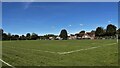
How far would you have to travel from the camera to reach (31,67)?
46.8 ft

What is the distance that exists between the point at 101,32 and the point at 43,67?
17929 centimetres

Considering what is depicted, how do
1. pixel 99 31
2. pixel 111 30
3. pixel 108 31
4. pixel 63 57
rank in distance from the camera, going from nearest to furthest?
pixel 63 57 < pixel 111 30 < pixel 108 31 < pixel 99 31

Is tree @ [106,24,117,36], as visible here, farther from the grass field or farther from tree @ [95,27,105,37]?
the grass field

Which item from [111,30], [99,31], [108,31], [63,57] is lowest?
[63,57]

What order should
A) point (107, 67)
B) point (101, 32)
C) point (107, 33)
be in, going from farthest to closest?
point (101, 32) < point (107, 33) < point (107, 67)

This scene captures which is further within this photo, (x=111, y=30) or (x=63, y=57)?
(x=111, y=30)

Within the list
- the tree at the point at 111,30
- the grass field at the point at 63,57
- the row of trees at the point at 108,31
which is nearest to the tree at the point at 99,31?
the row of trees at the point at 108,31

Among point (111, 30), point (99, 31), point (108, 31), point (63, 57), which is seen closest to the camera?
point (63, 57)

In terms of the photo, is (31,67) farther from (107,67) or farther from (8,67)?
(107,67)

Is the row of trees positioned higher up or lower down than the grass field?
higher up

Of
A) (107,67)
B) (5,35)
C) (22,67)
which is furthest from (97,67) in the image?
(5,35)

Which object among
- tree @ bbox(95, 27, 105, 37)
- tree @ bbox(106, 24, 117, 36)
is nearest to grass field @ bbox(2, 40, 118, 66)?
tree @ bbox(106, 24, 117, 36)

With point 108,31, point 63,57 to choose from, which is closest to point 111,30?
point 108,31

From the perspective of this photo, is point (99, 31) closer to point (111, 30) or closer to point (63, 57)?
point (111, 30)
